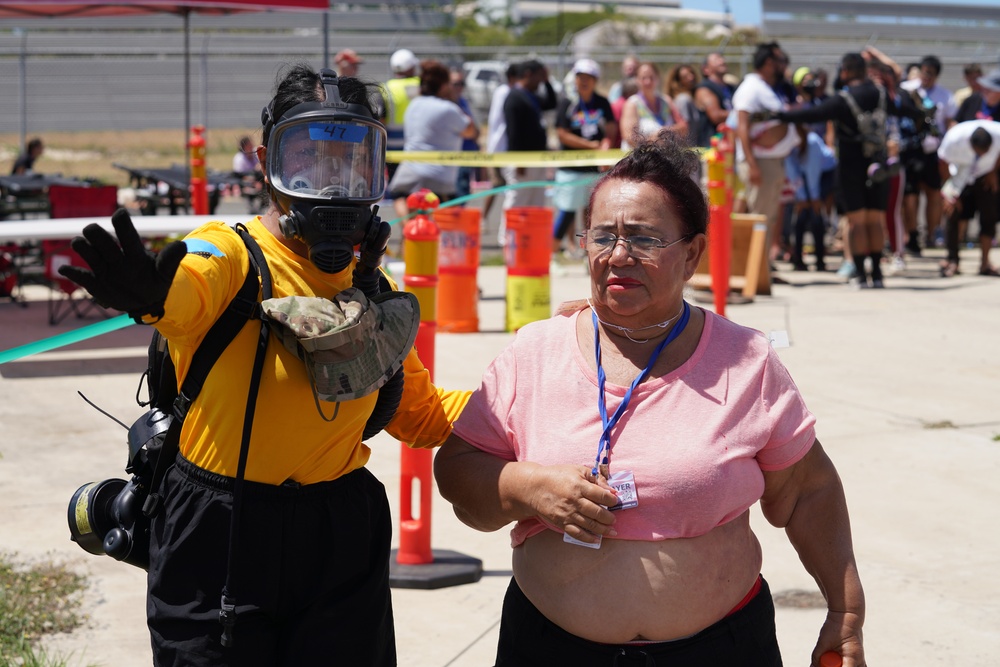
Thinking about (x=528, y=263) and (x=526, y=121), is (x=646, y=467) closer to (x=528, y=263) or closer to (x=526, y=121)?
(x=528, y=263)

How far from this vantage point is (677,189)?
270cm

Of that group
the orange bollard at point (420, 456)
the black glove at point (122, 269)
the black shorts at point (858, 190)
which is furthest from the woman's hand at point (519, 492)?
the black shorts at point (858, 190)

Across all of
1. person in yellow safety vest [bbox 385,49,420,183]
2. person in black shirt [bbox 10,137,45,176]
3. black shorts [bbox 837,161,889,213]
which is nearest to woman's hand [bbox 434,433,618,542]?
person in yellow safety vest [bbox 385,49,420,183]

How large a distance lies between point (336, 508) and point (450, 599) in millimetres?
1921

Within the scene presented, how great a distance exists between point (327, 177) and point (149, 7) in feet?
36.8

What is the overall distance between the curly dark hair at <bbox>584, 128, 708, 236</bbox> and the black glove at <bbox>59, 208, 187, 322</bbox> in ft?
3.39

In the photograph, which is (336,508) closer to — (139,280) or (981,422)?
(139,280)

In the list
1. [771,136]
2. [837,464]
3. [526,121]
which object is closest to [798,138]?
[771,136]

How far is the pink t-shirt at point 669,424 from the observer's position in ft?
8.26

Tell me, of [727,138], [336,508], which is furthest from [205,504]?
[727,138]

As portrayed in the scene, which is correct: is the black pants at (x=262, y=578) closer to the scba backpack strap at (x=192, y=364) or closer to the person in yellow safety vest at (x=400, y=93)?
the scba backpack strap at (x=192, y=364)

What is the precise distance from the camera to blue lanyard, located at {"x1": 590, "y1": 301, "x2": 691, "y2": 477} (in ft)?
8.36

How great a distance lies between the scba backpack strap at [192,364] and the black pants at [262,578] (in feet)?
0.16

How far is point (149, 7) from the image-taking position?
41.6ft
